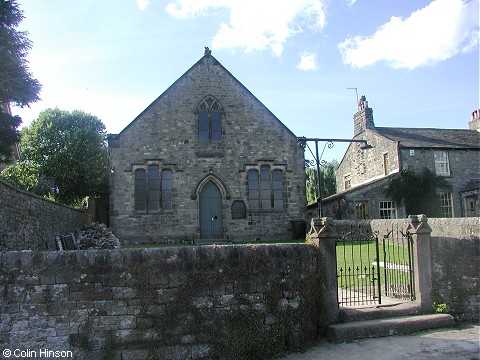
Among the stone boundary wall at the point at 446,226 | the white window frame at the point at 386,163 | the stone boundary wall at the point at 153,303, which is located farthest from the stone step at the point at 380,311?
the white window frame at the point at 386,163

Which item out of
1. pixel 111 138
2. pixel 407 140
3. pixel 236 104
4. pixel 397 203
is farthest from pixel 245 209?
pixel 407 140

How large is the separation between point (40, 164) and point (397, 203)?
2576cm

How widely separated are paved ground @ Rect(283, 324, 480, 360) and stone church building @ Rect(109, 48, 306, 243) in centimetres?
1534

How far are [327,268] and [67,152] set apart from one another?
26.8 metres

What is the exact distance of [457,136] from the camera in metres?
30.0

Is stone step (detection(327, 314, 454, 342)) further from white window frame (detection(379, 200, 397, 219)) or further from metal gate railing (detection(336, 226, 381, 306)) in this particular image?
white window frame (detection(379, 200, 397, 219))

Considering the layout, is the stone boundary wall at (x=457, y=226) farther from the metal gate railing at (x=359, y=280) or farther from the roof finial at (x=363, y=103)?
the roof finial at (x=363, y=103)

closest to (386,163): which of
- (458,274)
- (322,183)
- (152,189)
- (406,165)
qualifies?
(406,165)

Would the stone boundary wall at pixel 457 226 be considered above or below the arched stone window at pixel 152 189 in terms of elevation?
below

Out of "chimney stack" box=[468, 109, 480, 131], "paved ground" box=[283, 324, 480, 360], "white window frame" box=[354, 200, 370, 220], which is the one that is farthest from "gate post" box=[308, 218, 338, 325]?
"chimney stack" box=[468, 109, 480, 131]

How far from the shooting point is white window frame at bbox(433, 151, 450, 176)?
2691cm

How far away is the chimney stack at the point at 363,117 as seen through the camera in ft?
100

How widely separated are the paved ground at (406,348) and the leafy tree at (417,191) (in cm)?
1875

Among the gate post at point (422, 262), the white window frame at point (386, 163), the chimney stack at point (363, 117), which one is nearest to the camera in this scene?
the gate post at point (422, 262)
